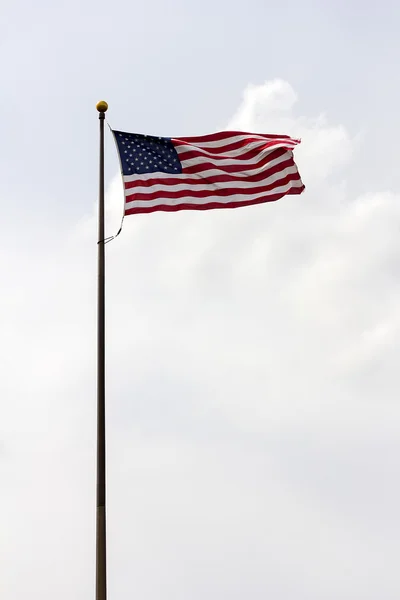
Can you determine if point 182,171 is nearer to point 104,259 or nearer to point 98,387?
point 104,259

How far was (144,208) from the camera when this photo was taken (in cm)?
1825

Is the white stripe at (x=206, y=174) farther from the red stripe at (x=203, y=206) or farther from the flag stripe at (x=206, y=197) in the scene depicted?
the red stripe at (x=203, y=206)

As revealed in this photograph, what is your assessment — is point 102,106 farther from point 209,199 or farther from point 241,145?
point 241,145

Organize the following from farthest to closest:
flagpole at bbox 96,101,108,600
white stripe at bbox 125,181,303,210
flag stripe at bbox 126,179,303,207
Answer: flag stripe at bbox 126,179,303,207, white stripe at bbox 125,181,303,210, flagpole at bbox 96,101,108,600

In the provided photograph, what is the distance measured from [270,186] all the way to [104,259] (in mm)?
5264

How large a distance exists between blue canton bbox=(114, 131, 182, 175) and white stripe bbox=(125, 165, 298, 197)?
0.43 metres

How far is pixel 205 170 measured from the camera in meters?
19.8

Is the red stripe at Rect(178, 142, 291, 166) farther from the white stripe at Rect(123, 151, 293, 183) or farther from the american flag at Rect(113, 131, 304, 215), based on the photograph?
the white stripe at Rect(123, 151, 293, 183)

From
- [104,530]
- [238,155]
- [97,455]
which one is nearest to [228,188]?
[238,155]

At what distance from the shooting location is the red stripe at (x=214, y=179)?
1864 cm

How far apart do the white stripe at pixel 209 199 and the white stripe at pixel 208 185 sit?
0.76 feet

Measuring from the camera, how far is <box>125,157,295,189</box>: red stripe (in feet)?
61.2

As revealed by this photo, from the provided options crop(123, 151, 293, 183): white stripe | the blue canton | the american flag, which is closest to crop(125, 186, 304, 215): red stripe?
the american flag

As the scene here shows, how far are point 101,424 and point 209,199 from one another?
6.57 metres
